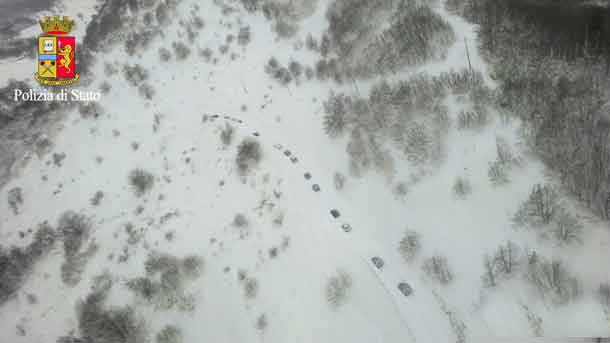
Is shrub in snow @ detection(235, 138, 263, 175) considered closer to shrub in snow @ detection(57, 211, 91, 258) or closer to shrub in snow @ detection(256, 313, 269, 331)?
shrub in snow @ detection(256, 313, 269, 331)

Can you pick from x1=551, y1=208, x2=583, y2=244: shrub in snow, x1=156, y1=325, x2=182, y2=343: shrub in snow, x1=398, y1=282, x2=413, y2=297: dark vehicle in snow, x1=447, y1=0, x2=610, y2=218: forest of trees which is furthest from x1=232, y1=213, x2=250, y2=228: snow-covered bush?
x1=447, y1=0, x2=610, y2=218: forest of trees

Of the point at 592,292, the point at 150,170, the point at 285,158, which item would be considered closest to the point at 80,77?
the point at 150,170

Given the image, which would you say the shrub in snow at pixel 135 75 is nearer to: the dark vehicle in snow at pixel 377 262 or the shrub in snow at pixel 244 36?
the shrub in snow at pixel 244 36

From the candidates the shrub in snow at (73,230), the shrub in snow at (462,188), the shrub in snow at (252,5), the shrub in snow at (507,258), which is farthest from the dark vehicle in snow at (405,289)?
the shrub in snow at (252,5)

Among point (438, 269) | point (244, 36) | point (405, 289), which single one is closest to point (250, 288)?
point (405, 289)

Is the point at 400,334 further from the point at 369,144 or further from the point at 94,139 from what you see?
the point at 94,139
